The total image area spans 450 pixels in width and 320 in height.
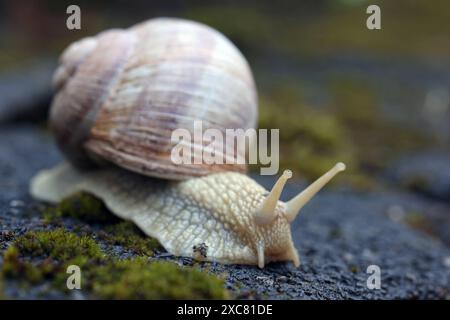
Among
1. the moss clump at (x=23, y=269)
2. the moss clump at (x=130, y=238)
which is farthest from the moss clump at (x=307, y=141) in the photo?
the moss clump at (x=23, y=269)

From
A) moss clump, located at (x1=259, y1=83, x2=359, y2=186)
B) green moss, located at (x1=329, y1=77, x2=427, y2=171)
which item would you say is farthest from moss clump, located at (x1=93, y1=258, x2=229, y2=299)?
Result: green moss, located at (x1=329, y1=77, x2=427, y2=171)

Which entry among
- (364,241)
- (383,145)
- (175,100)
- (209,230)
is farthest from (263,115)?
(209,230)

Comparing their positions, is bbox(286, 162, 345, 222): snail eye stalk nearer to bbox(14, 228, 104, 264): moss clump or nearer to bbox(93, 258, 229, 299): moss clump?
bbox(93, 258, 229, 299): moss clump

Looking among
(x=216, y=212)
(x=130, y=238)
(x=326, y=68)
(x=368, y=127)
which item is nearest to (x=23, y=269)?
(x=130, y=238)

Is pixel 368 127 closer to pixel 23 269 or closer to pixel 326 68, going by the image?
pixel 326 68

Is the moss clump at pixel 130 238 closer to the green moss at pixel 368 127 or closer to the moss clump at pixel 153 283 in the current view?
the moss clump at pixel 153 283

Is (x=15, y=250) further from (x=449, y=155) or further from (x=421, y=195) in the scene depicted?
(x=449, y=155)
